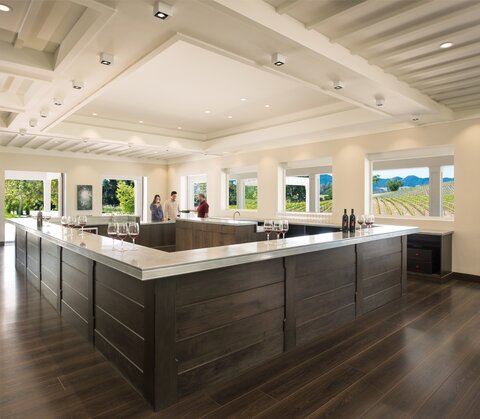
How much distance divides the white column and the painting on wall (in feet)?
32.4

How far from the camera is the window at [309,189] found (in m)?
8.46

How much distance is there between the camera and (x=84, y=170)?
1113 cm

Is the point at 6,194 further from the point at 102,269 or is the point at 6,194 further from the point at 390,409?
the point at 390,409

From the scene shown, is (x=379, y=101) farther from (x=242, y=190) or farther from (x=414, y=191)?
Result: (x=242, y=190)

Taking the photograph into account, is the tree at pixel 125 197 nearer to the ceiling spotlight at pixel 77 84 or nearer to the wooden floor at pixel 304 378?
the ceiling spotlight at pixel 77 84

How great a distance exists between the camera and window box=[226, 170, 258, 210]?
10.2 m

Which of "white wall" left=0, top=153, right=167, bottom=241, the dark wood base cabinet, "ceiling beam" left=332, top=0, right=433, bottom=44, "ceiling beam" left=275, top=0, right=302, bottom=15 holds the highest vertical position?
"ceiling beam" left=332, top=0, right=433, bottom=44

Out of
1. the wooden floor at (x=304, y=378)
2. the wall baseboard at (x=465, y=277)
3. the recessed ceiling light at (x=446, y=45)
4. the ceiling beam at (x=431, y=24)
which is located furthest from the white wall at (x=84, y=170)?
the recessed ceiling light at (x=446, y=45)

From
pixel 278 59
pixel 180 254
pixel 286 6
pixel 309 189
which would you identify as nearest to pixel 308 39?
pixel 278 59

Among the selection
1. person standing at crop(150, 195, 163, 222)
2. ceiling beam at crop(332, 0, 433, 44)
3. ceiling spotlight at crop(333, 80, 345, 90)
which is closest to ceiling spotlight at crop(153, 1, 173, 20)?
ceiling beam at crop(332, 0, 433, 44)

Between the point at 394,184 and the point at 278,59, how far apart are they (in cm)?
498

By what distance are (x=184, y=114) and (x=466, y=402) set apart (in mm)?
6712

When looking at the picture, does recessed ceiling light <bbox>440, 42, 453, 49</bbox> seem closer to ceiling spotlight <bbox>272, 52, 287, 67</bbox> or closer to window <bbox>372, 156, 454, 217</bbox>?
ceiling spotlight <bbox>272, 52, 287, 67</bbox>

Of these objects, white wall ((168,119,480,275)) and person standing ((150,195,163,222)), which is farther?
person standing ((150,195,163,222))
